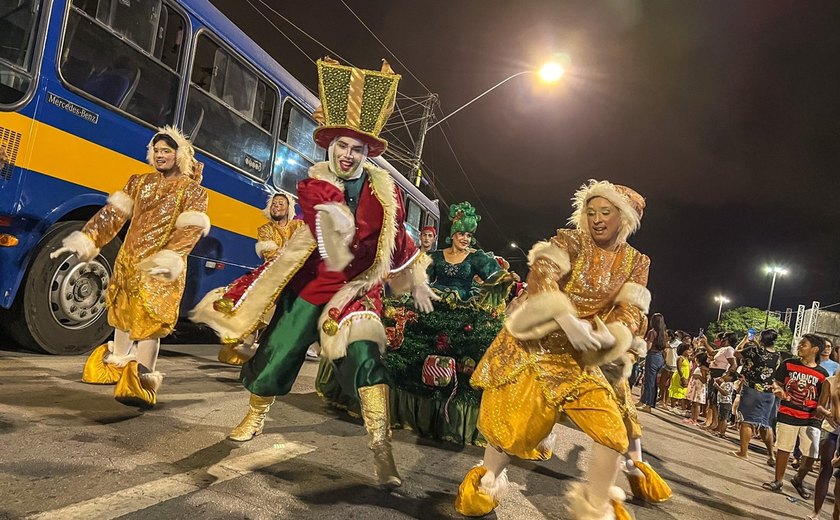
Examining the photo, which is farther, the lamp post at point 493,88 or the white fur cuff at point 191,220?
the lamp post at point 493,88

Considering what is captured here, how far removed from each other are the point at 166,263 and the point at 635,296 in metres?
2.91

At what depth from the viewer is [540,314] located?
2.58 metres

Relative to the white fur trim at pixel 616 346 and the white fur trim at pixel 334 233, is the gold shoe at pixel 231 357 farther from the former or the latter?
the white fur trim at pixel 616 346

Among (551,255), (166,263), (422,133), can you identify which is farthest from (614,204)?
(422,133)

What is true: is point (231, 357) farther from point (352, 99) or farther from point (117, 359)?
point (352, 99)

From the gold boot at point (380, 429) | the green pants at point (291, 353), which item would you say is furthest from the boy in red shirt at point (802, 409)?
the green pants at point (291, 353)

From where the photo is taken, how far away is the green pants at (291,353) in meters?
3.00

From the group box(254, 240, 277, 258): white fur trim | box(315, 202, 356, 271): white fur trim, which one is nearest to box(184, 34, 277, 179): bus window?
box(254, 240, 277, 258): white fur trim

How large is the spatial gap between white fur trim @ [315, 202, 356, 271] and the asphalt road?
1.20m

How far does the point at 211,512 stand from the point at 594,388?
1831 millimetres


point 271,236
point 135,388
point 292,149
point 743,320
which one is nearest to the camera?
point 135,388

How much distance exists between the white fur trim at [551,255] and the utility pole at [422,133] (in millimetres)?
16005

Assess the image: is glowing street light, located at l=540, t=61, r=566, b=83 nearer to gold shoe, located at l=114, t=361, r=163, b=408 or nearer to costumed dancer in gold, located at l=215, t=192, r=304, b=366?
costumed dancer in gold, located at l=215, t=192, r=304, b=366

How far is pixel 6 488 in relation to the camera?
2.30 m
